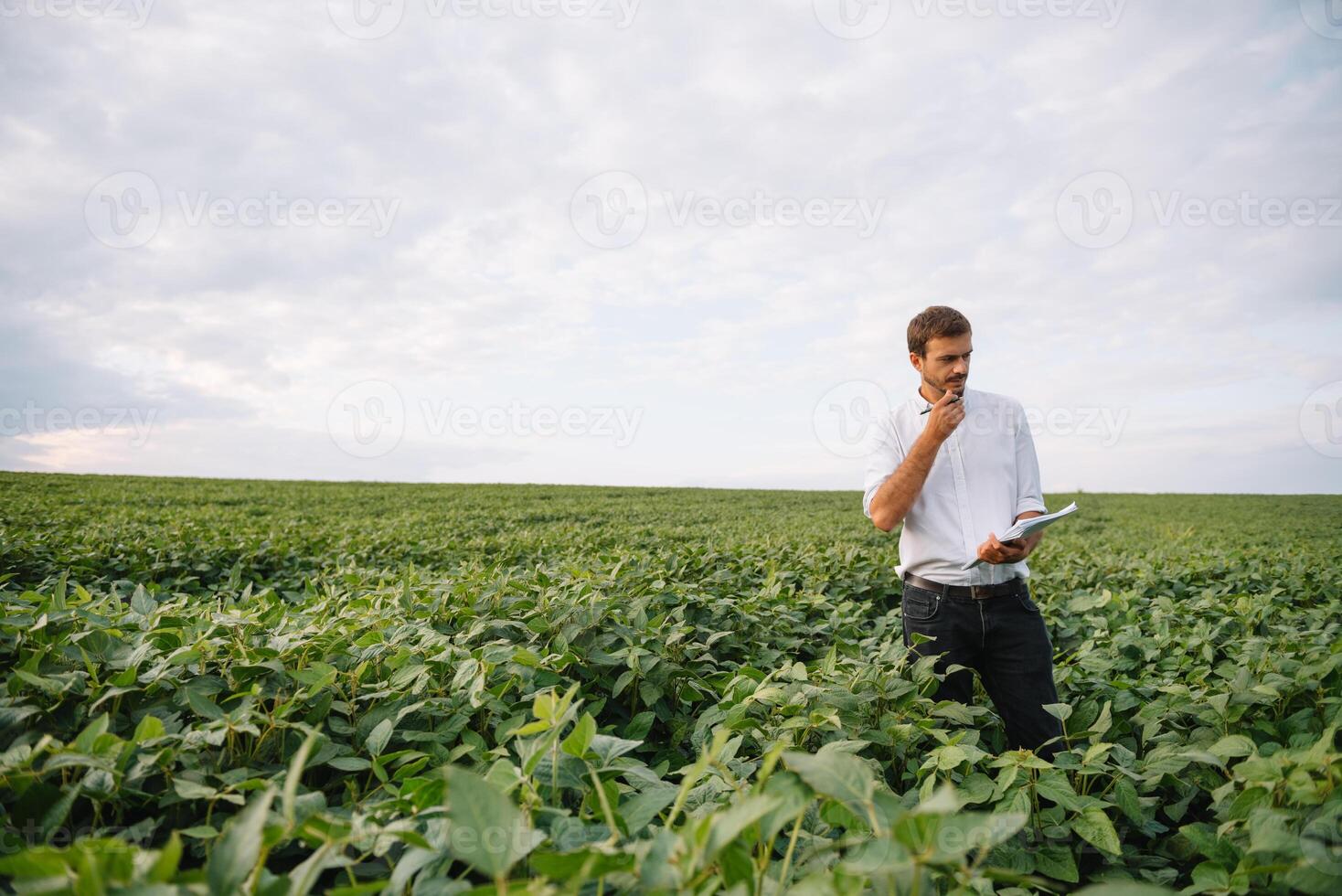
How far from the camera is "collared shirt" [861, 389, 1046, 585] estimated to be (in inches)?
128

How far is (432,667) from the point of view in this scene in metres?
2.12

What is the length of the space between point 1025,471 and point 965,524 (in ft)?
1.49

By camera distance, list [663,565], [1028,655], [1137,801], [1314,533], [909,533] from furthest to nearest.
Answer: [1314,533]
[663,565]
[909,533]
[1028,655]
[1137,801]

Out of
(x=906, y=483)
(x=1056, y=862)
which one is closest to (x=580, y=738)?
(x=1056, y=862)

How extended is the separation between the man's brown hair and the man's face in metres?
0.03

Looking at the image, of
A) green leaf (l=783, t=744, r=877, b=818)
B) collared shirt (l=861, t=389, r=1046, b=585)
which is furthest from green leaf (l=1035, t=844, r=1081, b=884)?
collared shirt (l=861, t=389, r=1046, b=585)

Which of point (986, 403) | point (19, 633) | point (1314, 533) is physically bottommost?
point (1314, 533)

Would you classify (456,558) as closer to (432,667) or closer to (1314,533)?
(432,667)

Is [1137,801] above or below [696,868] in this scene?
below

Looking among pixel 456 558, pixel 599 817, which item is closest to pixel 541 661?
Result: pixel 599 817

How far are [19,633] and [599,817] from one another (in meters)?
1.88

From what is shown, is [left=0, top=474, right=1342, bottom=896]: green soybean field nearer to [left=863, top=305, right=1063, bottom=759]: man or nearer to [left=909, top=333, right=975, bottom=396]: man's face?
[left=863, top=305, right=1063, bottom=759]: man

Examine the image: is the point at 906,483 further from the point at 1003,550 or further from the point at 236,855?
the point at 236,855

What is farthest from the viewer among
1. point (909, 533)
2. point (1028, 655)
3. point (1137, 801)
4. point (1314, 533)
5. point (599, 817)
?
point (1314, 533)
